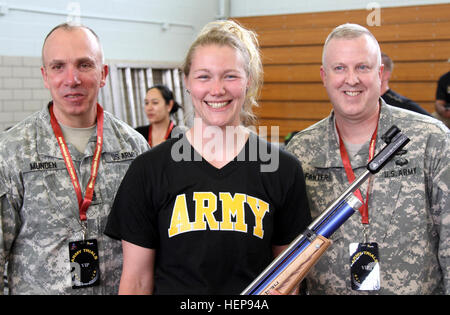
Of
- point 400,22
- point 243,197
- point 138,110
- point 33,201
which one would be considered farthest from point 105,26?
point 243,197

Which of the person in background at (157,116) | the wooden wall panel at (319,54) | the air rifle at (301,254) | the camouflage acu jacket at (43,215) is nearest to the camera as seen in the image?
the air rifle at (301,254)

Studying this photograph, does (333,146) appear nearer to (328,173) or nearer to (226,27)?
(328,173)

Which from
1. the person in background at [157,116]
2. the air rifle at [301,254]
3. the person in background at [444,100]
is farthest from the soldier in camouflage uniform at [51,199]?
the person in background at [444,100]

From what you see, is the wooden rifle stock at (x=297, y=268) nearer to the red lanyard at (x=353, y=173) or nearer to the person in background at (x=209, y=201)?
the person in background at (x=209, y=201)

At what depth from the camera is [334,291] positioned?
77.5 inches

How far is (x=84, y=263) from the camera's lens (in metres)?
1.90

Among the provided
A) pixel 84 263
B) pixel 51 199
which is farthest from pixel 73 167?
pixel 84 263

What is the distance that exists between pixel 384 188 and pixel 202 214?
2.78 ft

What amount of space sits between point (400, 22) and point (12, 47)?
16.8 feet

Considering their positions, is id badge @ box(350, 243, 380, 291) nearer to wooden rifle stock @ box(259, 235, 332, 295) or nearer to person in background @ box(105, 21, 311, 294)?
person in background @ box(105, 21, 311, 294)

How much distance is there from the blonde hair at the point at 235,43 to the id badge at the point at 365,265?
70cm

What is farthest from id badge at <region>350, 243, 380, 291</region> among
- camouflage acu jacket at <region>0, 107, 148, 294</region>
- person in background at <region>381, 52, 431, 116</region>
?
person in background at <region>381, 52, 431, 116</region>

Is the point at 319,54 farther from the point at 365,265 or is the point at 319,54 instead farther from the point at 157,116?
the point at 365,265

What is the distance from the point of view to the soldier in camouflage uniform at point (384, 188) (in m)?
1.91
